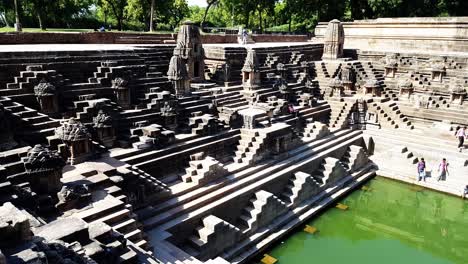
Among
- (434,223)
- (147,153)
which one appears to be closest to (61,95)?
(147,153)

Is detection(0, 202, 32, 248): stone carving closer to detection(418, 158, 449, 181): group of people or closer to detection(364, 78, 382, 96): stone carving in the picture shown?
detection(418, 158, 449, 181): group of people

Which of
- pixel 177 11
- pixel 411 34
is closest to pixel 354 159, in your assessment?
pixel 411 34

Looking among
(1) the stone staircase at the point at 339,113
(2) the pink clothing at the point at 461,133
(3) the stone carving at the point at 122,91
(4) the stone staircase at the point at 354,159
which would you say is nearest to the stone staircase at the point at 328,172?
(4) the stone staircase at the point at 354,159

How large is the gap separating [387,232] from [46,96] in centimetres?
1147

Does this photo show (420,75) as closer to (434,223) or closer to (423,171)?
(423,171)

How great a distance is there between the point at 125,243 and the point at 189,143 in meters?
5.27

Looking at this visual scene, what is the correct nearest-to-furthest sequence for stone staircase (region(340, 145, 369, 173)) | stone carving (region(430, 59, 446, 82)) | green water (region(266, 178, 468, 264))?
1. green water (region(266, 178, 468, 264))
2. stone staircase (region(340, 145, 369, 173))
3. stone carving (region(430, 59, 446, 82))

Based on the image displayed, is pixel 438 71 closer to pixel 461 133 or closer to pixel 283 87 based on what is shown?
pixel 461 133

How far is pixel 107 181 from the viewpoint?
9.25 m

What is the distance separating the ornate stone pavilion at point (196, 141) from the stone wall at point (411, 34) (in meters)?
0.68

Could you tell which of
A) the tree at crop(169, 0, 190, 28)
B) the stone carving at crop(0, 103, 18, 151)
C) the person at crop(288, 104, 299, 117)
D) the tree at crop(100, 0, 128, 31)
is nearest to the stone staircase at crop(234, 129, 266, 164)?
the person at crop(288, 104, 299, 117)

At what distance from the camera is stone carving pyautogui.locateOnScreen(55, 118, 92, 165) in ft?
32.6

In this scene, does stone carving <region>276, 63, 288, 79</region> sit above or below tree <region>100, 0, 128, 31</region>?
below

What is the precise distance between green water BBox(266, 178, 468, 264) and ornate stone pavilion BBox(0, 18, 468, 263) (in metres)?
0.62
